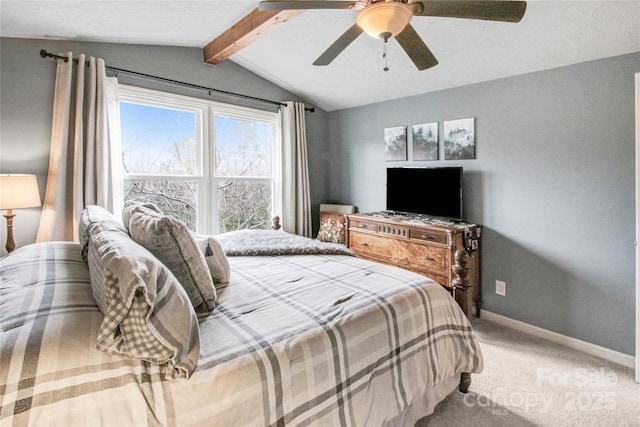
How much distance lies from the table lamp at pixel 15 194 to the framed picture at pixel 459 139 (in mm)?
3473

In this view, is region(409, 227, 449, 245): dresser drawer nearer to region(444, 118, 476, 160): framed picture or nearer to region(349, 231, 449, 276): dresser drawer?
region(349, 231, 449, 276): dresser drawer

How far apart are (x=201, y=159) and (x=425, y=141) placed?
2416mm

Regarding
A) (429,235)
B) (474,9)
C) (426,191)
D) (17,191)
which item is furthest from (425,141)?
(17,191)

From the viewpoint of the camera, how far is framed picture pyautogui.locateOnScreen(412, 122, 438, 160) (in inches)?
133

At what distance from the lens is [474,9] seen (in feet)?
4.82

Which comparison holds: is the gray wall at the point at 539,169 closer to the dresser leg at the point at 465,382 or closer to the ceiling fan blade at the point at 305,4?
the dresser leg at the point at 465,382

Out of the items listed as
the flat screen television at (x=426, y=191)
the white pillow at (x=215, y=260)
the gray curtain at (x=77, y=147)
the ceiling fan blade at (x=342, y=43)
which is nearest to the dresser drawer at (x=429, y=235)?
the flat screen television at (x=426, y=191)

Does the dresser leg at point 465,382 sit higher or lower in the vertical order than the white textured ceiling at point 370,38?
lower

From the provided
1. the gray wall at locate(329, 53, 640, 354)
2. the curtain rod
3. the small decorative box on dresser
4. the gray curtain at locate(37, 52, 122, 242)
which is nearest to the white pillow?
the gray curtain at locate(37, 52, 122, 242)

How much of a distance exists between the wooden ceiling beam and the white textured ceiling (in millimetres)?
63

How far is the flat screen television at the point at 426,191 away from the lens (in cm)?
309

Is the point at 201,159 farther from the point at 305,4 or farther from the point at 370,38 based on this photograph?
the point at 305,4

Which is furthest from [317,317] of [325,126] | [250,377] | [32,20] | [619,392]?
[325,126]

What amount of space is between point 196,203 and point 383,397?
2878 millimetres
